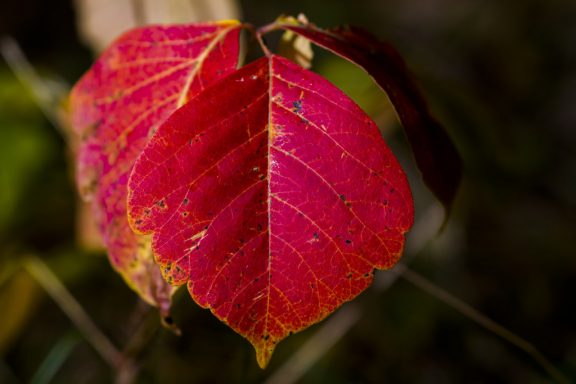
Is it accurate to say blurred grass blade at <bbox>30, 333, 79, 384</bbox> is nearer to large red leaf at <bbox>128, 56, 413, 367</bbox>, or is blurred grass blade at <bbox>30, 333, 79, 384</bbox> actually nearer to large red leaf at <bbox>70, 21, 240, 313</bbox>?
large red leaf at <bbox>70, 21, 240, 313</bbox>

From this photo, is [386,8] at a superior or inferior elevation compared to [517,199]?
superior

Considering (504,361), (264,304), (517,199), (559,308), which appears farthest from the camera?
(517,199)

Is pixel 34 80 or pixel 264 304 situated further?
pixel 34 80

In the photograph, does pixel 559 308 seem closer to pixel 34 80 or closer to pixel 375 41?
pixel 375 41

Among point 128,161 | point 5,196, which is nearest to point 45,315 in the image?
point 5,196

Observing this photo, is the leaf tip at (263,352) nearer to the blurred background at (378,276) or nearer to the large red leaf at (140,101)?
the large red leaf at (140,101)

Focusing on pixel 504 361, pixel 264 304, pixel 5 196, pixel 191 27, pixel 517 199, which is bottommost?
pixel 517 199
